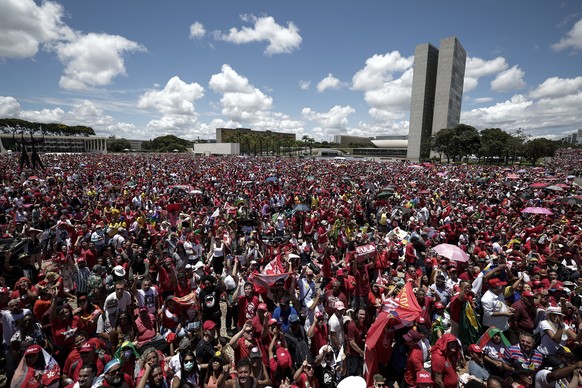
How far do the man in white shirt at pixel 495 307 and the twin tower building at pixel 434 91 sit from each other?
8287 centimetres

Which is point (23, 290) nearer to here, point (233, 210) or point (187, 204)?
point (233, 210)

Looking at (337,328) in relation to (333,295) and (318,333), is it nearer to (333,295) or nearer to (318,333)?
(318,333)

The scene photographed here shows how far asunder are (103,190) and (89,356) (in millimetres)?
16543

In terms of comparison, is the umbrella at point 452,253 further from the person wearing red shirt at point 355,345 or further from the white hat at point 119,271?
the white hat at point 119,271

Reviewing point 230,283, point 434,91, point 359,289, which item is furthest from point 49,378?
point 434,91

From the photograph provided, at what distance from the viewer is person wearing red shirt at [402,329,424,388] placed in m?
3.85

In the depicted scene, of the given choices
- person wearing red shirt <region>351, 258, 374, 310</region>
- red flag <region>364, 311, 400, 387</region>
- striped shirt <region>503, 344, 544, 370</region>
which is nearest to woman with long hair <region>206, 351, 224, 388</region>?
red flag <region>364, 311, 400, 387</region>

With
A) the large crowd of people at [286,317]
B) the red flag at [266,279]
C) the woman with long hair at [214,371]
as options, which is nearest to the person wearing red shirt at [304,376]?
the large crowd of people at [286,317]

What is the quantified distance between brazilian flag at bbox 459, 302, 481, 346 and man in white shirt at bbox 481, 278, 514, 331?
18cm

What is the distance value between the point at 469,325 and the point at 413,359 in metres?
2.05

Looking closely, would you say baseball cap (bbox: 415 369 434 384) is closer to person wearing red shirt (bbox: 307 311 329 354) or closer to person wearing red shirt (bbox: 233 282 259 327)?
person wearing red shirt (bbox: 307 311 329 354)

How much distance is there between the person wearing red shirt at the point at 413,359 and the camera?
385cm

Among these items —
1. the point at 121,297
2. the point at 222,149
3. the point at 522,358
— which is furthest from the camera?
the point at 222,149

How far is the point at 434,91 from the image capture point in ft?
296
